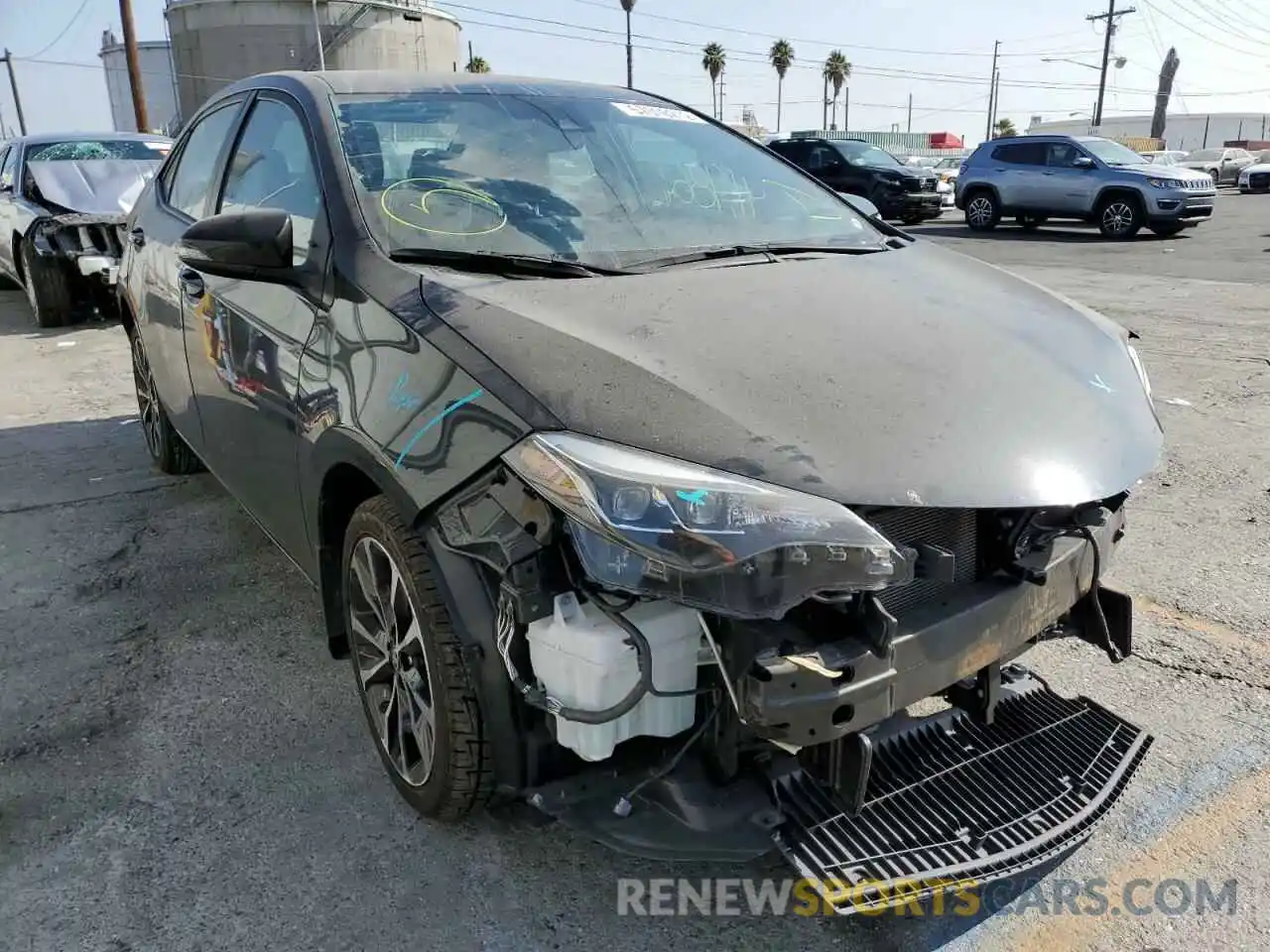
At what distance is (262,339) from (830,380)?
5.33 ft

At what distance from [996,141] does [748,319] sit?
18088 millimetres

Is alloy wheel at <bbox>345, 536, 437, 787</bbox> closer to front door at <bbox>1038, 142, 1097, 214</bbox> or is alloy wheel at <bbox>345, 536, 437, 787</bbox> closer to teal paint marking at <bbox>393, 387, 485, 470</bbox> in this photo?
teal paint marking at <bbox>393, 387, 485, 470</bbox>

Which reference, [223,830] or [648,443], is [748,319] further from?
[223,830]

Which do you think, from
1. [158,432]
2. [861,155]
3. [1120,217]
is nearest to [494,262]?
[158,432]

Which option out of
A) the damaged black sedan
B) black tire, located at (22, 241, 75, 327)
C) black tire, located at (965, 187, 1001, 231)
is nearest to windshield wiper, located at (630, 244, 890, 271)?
the damaged black sedan

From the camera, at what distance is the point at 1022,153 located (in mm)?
17578

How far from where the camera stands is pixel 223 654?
125 inches

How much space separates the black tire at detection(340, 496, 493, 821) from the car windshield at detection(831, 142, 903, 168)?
1791 cm

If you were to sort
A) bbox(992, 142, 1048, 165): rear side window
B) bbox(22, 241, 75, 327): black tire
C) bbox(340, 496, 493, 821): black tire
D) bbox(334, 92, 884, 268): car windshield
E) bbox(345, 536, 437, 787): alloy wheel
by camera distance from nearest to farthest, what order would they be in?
bbox(340, 496, 493, 821): black tire
bbox(345, 536, 437, 787): alloy wheel
bbox(334, 92, 884, 268): car windshield
bbox(22, 241, 75, 327): black tire
bbox(992, 142, 1048, 165): rear side window

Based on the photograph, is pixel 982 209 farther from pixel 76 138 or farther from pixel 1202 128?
pixel 1202 128

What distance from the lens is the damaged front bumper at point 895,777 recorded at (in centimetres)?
171

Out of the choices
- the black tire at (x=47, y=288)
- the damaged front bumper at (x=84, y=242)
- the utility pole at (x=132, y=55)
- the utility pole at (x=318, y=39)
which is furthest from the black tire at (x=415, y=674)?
the utility pole at (x=318, y=39)

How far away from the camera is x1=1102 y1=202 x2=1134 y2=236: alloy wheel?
16.2 metres

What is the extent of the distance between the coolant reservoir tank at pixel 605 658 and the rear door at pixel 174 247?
231 cm
